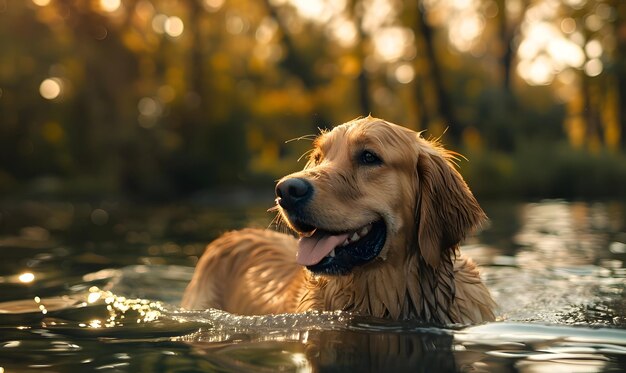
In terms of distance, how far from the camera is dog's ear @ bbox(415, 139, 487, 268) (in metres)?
5.90

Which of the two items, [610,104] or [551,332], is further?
[610,104]

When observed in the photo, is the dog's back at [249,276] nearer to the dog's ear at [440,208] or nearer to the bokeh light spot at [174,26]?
the dog's ear at [440,208]

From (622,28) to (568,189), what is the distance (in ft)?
34.0

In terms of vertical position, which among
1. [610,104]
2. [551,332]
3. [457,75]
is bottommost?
[551,332]

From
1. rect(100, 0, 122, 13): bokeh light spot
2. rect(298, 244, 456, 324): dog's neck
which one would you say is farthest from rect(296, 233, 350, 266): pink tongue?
rect(100, 0, 122, 13): bokeh light spot

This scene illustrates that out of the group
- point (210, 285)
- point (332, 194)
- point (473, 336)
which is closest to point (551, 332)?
point (473, 336)

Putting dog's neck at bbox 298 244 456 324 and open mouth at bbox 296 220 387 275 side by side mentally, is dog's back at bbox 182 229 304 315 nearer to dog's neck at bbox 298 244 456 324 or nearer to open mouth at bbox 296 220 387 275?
A: dog's neck at bbox 298 244 456 324

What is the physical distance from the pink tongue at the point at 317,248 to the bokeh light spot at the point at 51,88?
122 ft

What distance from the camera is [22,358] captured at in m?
5.02

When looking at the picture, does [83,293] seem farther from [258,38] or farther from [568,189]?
[258,38]

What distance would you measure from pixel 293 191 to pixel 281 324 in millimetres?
995

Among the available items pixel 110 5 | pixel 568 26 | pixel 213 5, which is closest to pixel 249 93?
pixel 110 5

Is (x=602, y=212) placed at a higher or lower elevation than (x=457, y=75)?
lower

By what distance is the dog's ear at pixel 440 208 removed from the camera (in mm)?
5898
